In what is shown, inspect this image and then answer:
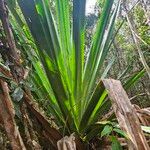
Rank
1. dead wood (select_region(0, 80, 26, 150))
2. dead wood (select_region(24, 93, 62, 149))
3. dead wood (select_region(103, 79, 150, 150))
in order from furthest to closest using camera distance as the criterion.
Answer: dead wood (select_region(24, 93, 62, 149)) < dead wood (select_region(0, 80, 26, 150)) < dead wood (select_region(103, 79, 150, 150))

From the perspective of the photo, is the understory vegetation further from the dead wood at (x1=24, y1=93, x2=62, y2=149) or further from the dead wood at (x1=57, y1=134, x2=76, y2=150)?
the dead wood at (x1=57, y1=134, x2=76, y2=150)

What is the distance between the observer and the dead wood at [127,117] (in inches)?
40.3

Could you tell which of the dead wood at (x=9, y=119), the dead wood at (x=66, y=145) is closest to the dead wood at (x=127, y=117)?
the dead wood at (x=66, y=145)

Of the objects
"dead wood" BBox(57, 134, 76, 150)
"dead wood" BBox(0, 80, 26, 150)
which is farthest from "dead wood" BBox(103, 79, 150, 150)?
"dead wood" BBox(0, 80, 26, 150)

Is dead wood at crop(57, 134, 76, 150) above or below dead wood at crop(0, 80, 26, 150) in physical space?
below

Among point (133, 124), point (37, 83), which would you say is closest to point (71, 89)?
point (37, 83)

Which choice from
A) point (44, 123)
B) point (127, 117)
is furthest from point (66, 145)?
point (127, 117)

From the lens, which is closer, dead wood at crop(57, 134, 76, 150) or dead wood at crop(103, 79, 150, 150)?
dead wood at crop(103, 79, 150, 150)

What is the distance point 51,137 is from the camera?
4.44 ft

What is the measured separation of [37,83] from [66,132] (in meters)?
0.26

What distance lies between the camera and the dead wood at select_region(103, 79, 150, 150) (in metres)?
1.02

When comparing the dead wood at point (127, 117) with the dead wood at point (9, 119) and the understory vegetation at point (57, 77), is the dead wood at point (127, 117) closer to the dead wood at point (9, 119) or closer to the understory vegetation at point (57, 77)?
the understory vegetation at point (57, 77)

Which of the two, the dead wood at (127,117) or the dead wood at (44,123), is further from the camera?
the dead wood at (44,123)

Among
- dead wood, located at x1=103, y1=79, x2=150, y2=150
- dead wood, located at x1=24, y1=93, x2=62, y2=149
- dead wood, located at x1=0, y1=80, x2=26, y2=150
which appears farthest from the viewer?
dead wood, located at x1=24, y1=93, x2=62, y2=149
